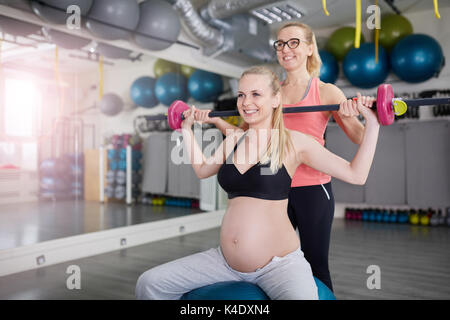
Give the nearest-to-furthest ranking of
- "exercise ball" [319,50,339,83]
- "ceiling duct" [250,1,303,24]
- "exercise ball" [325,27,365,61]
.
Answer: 1. "ceiling duct" [250,1,303,24]
2. "exercise ball" [319,50,339,83]
3. "exercise ball" [325,27,365,61]

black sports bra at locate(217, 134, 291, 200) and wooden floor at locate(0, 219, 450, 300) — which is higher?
black sports bra at locate(217, 134, 291, 200)

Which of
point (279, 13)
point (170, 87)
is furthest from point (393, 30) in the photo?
point (170, 87)

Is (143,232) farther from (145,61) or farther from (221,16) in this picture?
(145,61)

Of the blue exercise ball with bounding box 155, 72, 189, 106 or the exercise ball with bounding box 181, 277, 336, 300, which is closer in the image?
the exercise ball with bounding box 181, 277, 336, 300

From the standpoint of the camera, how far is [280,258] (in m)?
1.24

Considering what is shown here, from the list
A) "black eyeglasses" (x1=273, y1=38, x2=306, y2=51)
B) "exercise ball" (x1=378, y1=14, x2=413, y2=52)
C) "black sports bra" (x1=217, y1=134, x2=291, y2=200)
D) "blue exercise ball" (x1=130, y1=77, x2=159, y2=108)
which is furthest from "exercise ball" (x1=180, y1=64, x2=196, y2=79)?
"black sports bra" (x1=217, y1=134, x2=291, y2=200)

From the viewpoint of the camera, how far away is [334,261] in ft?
10.8

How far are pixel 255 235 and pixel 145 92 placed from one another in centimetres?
504

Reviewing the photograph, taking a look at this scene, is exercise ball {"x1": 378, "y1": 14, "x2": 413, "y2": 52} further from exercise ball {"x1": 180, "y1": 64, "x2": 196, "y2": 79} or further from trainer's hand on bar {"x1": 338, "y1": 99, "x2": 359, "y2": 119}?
trainer's hand on bar {"x1": 338, "y1": 99, "x2": 359, "y2": 119}

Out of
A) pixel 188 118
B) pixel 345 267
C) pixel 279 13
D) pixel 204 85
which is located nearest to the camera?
pixel 188 118

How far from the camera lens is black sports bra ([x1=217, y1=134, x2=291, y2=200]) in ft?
4.17

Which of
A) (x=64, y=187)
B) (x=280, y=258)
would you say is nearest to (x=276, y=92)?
(x=280, y=258)

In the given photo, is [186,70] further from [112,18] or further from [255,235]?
[255,235]

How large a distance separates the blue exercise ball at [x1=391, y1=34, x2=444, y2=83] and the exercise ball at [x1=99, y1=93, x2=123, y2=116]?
449 centimetres
